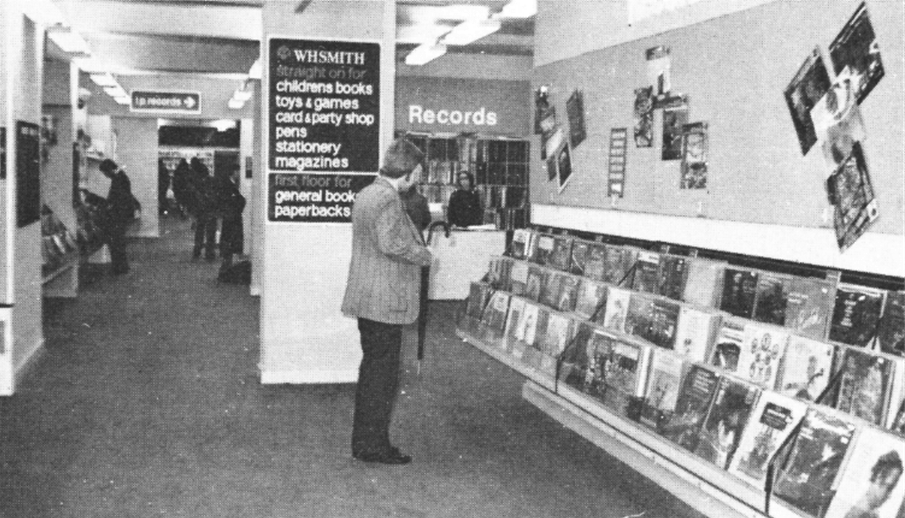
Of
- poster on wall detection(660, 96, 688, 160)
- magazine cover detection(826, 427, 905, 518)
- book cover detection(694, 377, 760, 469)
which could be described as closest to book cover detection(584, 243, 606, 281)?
poster on wall detection(660, 96, 688, 160)

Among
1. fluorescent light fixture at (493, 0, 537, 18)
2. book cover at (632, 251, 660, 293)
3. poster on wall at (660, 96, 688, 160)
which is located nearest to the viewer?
poster on wall at (660, 96, 688, 160)

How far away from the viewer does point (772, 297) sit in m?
4.38

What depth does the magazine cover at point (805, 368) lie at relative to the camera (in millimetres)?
3902

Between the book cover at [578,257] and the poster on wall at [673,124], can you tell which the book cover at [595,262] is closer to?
the book cover at [578,257]

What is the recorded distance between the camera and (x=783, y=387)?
4.09m

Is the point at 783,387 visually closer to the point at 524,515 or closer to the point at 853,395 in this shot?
the point at 853,395

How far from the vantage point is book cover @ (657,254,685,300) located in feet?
16.7

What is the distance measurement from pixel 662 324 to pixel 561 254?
142cm

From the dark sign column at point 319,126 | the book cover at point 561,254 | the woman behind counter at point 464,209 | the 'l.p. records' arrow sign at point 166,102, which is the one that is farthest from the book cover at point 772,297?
the 'l.p. records' arrow sign at point 166,102

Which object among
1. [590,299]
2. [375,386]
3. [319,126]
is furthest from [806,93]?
[319,126]

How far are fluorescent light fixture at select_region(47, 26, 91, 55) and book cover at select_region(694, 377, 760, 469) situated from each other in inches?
320

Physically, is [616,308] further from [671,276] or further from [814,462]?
[814,462]

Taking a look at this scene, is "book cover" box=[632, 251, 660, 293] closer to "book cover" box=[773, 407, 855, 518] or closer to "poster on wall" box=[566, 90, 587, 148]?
"poster on wall" box=[566, 90, 587, 148]

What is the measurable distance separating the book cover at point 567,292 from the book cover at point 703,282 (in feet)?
3.53
